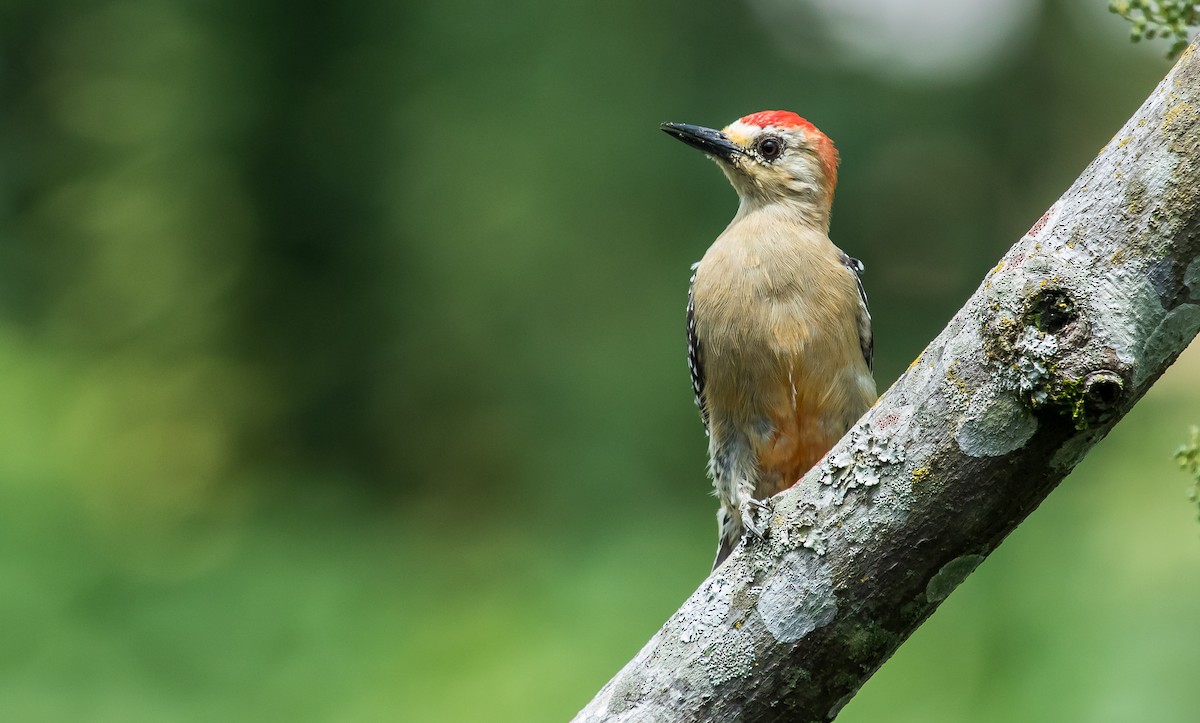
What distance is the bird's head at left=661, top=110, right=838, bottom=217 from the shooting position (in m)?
4.96

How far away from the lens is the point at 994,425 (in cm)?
234

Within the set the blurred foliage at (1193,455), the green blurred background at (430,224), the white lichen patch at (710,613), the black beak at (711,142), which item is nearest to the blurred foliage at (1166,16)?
the blurred foliage at (1193,455)

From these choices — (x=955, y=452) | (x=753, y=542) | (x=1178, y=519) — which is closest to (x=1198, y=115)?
(x=955, y=452)

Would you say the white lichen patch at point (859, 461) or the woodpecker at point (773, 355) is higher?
the woodpecker at point (773, 355)

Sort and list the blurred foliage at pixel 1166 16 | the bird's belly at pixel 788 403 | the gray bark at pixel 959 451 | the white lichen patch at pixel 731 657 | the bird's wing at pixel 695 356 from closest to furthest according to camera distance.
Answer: the gray bark at pixel 959 451
the white lichen patch at pixel 731 657
the blurred foliage at pixel 1166 16
the bird's belly at pixel 788 403
the bird's wing at pixel 695 356

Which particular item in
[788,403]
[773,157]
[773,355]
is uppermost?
[773,157]

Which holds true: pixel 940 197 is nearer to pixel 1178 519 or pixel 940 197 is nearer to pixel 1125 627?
pixel 1178 519

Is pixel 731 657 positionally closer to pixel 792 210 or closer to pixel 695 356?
pixel 695 356

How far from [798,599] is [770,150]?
2.95 metres

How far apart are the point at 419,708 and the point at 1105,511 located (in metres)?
3.88

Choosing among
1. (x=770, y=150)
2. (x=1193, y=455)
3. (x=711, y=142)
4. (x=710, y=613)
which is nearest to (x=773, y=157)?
(x=770, y=150)

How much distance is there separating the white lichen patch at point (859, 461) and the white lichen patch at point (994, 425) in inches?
6.4

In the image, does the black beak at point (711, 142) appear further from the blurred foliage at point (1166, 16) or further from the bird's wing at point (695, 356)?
the blurred foliage at point (1166, 16)

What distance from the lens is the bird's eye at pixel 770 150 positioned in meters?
5.05
